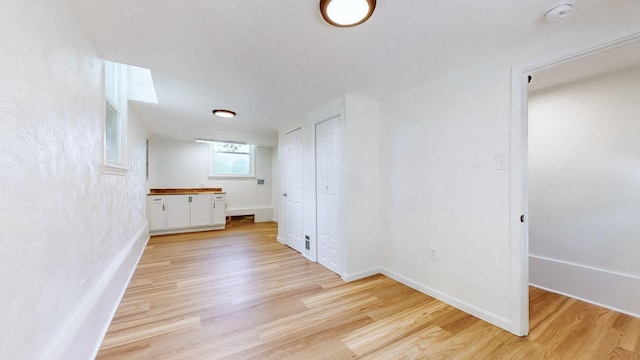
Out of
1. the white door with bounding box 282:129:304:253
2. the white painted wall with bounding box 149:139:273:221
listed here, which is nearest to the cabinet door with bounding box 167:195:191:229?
the white painted wall with bounding box 149:139:273:221

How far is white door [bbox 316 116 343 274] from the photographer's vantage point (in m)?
2.90

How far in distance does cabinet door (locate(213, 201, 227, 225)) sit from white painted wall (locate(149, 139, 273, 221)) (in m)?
0.58

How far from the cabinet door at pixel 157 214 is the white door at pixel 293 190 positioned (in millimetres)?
2838

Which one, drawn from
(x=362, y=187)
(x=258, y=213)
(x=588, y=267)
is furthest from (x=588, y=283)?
(x=258, y=213)

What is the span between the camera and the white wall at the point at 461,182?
1804 millimetres

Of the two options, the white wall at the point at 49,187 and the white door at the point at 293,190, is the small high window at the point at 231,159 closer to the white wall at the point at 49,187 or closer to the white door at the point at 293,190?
the white door at the point at 293,190

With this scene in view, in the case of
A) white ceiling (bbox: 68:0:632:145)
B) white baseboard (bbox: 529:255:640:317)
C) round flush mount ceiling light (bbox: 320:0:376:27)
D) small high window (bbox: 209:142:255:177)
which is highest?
white ceiling (bbox: 68:0:632:145)

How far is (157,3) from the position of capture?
131cm

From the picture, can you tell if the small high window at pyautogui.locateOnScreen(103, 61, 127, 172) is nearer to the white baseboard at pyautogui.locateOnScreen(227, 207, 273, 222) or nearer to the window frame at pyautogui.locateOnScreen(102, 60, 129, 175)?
the window frame at pyautogui.locateOnScreen(102, 60, 129, 175)

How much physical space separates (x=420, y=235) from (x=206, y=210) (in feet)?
15.8

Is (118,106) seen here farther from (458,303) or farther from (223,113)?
(458,303)

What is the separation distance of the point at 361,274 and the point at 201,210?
423cm

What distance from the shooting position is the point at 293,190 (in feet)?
13.1

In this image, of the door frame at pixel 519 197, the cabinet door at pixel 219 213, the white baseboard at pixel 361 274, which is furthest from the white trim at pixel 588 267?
the cabinet door at pixel 219 213
